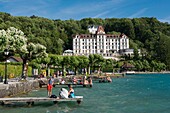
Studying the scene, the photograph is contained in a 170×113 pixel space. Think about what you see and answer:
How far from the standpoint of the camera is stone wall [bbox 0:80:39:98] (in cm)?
3195

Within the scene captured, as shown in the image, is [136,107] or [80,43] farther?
[80,43]

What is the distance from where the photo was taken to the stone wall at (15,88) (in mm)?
31953

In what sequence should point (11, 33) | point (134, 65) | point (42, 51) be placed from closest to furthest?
point (11, 33) < point (42, 51) < point (134, 65)

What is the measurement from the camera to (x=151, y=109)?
26078mm

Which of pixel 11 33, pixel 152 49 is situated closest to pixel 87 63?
pixel 11 33

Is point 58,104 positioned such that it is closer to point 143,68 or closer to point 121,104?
point 121,104

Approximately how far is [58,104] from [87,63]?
69693mm

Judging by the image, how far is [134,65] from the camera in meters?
156

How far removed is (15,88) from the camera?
35.9 m

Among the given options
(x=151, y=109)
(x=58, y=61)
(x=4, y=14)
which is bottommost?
(x=151, y=109)

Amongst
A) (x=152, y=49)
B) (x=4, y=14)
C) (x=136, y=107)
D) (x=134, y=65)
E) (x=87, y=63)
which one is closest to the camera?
(x=136, y=107)

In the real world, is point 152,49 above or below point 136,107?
above

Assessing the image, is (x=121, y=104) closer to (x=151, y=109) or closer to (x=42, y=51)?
(x=151, y=109)

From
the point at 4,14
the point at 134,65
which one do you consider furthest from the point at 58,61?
the point at 4,14
